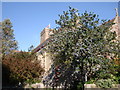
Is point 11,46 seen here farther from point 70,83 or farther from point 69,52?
point 69,52

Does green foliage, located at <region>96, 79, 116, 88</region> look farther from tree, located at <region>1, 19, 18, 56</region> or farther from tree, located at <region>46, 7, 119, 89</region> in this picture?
tree, located at <region>1, 19, 18, 56</region>

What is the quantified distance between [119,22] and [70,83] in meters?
10.8

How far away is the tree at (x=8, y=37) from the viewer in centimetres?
3484

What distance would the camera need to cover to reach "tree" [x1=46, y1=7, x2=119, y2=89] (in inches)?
524

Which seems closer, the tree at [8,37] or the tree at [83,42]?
the tree at [83,42]

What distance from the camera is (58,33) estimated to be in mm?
15070

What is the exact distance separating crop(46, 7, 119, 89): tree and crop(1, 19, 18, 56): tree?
73.3 ft

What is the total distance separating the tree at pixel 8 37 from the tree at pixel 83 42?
73.3 ft

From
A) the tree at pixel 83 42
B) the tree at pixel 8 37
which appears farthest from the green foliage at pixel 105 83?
the tree at pixel 8 37

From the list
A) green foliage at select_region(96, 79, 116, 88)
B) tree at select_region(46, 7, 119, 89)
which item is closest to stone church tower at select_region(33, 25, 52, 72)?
tree at select_region(46, 7, 119, 89)

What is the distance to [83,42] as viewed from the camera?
1327 centimetres

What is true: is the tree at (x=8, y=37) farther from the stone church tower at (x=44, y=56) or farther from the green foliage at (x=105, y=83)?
the green foliage at (x=105, y=83)

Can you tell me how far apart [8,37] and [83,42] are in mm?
27951

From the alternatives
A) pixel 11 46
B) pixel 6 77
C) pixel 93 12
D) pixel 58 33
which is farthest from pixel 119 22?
pixel 11 46
